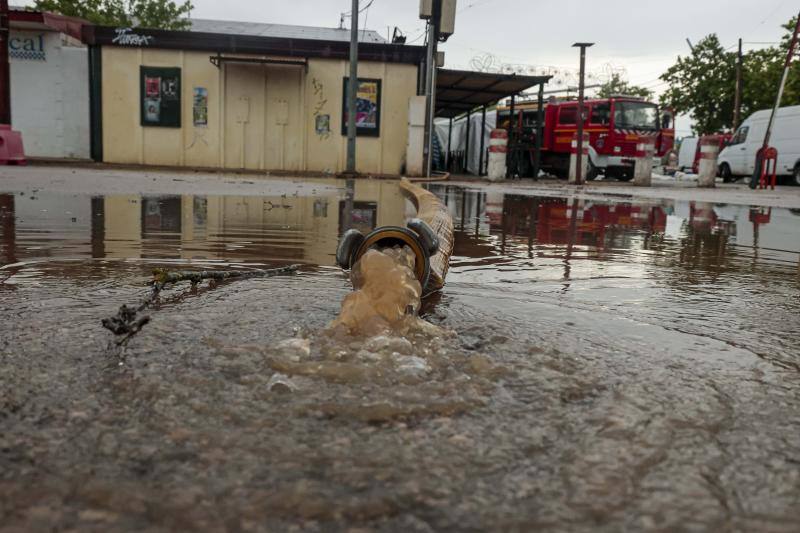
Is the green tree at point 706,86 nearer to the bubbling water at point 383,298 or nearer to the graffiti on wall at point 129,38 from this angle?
the graffiti on wall at point 129,38

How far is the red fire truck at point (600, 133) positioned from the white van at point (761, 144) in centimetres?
224

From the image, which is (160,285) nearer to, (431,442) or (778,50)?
(431,442)

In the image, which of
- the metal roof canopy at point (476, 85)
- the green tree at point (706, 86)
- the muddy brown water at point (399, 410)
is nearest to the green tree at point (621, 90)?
the green tree at point (706, 86)

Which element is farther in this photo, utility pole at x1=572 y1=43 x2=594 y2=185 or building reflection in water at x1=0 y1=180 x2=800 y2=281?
utility pole at x1=572 y1=43 x2=594 y2=185

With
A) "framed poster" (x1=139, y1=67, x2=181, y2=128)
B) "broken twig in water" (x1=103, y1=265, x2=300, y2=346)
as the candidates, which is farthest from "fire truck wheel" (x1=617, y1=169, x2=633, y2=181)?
"broken twig in water" (x1=103, y1=265, x2=300, y2=346)

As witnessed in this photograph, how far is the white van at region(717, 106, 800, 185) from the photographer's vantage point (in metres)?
Answer: 21.1

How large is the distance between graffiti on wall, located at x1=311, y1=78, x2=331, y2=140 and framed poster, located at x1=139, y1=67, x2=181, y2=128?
3.81 m

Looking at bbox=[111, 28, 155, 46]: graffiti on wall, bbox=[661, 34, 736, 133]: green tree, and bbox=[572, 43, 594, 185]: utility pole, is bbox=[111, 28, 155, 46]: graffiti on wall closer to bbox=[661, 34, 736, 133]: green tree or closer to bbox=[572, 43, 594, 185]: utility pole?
bbox=[572, 43, 594, 185]: utility pole

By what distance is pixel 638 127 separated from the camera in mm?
22781

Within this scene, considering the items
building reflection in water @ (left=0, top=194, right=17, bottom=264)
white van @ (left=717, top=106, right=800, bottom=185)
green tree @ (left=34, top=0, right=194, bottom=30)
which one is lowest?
building reflection in water @ (left=0, top=194, right=17, bottom=264)

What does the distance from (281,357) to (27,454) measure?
65cm

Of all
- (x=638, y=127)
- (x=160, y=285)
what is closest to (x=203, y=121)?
(x=638, y=127)

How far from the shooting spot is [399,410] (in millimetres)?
1392

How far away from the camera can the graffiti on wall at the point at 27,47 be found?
19.2 m
